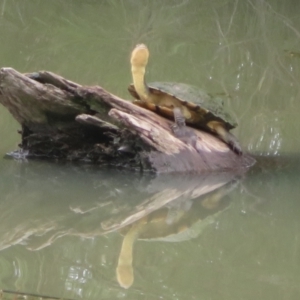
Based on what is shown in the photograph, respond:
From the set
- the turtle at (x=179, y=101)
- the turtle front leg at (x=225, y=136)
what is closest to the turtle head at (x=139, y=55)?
the turtle at (x=179, y=101)

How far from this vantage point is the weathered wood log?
2830 millimetres

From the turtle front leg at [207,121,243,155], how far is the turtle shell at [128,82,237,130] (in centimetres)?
3

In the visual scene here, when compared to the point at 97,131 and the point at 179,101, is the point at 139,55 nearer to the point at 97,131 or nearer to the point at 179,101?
the point at 179,101

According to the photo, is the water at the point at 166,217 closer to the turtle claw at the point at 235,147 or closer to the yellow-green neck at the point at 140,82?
the turtle claw at the point at 235,147

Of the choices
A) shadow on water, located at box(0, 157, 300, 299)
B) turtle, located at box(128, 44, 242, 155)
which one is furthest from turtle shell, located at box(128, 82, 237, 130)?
shadow on water, located at box(0, 157, 300, 299)

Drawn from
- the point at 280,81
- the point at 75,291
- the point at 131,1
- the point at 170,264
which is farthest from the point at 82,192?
the point at 131,1

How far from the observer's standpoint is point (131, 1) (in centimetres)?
1006

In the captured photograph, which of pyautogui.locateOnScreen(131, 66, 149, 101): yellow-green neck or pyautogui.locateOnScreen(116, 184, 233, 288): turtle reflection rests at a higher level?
pyautogui.locateOnScreen(131, 66, 149, 101): yellow-green neck

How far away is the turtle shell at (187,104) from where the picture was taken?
3.00m

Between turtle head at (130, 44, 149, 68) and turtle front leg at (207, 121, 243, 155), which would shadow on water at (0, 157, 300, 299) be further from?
turtle head at (130, 44, 149, 68)

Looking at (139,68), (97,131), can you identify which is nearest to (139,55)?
(139,68)

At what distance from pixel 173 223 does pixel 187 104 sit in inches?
38.8

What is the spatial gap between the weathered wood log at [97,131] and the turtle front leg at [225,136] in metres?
0.04

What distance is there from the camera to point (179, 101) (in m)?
3.00
